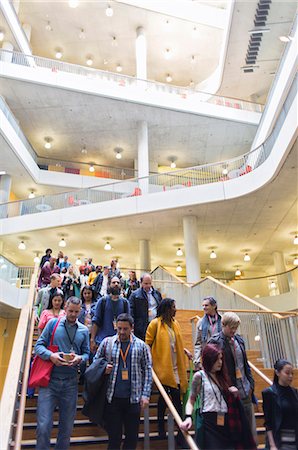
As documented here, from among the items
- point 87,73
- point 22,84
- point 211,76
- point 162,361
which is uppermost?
point 211,76

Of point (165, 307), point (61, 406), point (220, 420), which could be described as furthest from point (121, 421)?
point (165, 307)

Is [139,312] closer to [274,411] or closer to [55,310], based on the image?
[55,310]

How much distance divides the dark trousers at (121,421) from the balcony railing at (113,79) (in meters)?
17.4

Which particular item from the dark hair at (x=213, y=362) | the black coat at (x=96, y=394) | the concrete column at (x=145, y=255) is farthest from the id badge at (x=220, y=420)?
the concrete column at (x=145, y=255)

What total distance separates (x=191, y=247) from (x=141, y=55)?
42.6 ft

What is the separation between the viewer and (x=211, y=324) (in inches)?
166

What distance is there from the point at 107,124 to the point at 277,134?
1100cm

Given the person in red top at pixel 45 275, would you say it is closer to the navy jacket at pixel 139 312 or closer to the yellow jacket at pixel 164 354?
the navy jacket at pixel 139 312

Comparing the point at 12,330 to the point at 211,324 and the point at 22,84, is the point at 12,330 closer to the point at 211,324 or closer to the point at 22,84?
the point at 22,84

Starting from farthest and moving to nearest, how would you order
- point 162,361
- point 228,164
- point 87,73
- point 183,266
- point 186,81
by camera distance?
point 186,81 → point 183,266 → point 87,73 → point 228,164 → point 162,361

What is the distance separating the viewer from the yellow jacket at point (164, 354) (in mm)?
4082

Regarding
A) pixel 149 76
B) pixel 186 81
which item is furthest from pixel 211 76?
pixel 149 76

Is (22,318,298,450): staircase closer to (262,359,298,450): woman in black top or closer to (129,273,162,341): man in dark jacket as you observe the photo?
(129,273,162,341): man in dark jacket

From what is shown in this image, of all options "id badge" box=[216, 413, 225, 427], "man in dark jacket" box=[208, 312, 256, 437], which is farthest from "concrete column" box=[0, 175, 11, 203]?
"id badge" box=[216, 413, 225, 427]
